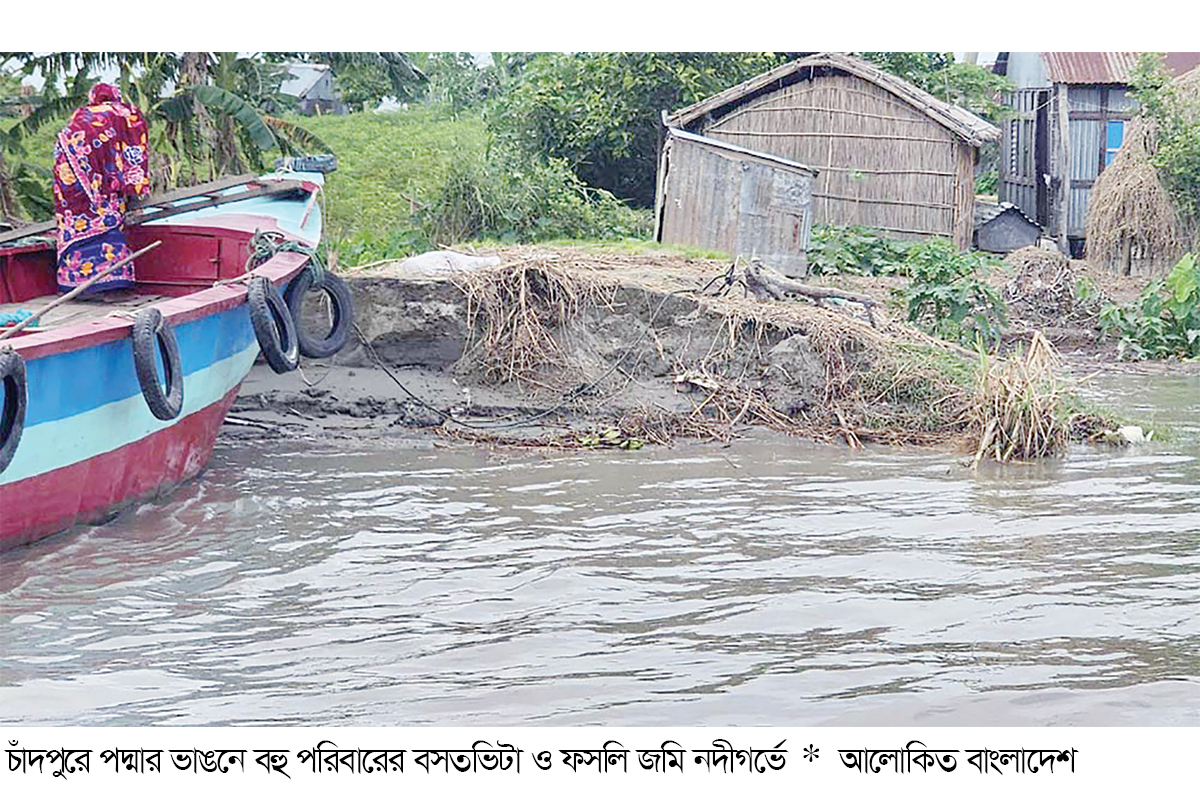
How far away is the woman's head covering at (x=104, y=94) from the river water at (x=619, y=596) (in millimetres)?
2188

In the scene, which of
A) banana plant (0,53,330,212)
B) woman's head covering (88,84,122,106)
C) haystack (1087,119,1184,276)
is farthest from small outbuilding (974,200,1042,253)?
woman's head covering (88,84,122,106)

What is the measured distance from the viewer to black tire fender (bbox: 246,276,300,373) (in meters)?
7.25

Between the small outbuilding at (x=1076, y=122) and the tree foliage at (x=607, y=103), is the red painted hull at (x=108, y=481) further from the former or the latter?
the small outbuilding at (x=1076, y=122)

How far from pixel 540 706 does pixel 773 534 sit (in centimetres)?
248

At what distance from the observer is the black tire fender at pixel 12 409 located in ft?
17.8

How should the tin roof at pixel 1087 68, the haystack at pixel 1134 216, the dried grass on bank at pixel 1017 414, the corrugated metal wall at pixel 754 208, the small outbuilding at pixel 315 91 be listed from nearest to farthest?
1. the dried grass on bank at pixel 1017 414
2. the corrugated metal wall at pixel 754 208
3. the haystack at pixel 1134 216
4. the tin roof at pixel 1087 68
5. the small outbuilding at pixel 315 91

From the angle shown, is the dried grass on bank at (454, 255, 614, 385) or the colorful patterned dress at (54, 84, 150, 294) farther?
the dried grass on bank at (454, 255, 614, 385)

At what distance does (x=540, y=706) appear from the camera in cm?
454

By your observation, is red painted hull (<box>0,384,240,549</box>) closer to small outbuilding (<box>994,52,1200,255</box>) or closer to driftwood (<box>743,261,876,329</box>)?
driftwood (<box>743,261,876,329</box>)

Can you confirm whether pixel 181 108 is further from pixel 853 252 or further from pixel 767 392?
pixel 853 252

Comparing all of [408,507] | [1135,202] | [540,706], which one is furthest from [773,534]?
[1135,202]

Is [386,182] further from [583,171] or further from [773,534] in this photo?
[773,534]

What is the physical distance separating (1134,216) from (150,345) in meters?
13.2

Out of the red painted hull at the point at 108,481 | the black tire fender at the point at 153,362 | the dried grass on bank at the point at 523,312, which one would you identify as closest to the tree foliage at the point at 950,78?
the dried grass on bank at the point at 523,312
